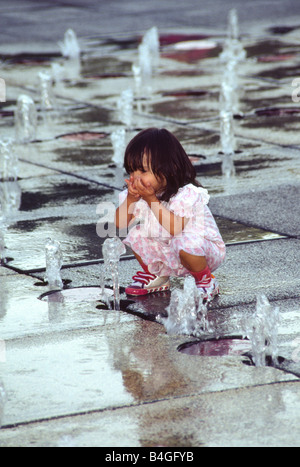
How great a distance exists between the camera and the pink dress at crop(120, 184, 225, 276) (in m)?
4.91

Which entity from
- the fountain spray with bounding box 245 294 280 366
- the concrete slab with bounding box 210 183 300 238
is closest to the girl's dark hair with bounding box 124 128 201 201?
the fountain spray with bounding box 245 294 280 366

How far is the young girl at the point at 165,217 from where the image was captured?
4.85m

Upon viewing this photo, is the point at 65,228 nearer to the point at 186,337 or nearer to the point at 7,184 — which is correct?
the point at 7,184

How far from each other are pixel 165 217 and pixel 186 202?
140mm

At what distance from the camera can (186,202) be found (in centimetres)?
491

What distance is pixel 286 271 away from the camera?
5.28m

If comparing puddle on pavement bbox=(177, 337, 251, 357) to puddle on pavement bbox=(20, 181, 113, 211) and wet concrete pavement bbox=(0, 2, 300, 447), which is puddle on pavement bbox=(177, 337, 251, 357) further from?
puddle on pavement bbox=(20, 181, 113, 211)

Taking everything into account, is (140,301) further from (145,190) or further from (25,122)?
(25,122)

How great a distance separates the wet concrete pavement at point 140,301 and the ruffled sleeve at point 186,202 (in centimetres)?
47

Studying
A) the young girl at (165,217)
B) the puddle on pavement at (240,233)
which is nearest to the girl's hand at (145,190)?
the young girl at (165,217)

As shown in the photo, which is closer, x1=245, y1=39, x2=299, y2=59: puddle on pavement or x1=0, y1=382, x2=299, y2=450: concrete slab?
x1=0, y1=382, x2=299, y2=450: concrete slab

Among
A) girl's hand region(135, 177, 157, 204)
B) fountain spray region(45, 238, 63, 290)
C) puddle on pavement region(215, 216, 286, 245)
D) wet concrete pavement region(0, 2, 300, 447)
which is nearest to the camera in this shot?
wet concrete pavement region(0, 2, 300, 447)

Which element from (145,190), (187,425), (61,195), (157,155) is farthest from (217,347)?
(61,195)

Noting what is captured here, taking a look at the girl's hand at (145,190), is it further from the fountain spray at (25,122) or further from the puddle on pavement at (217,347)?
the fountain spray at (25,122)
